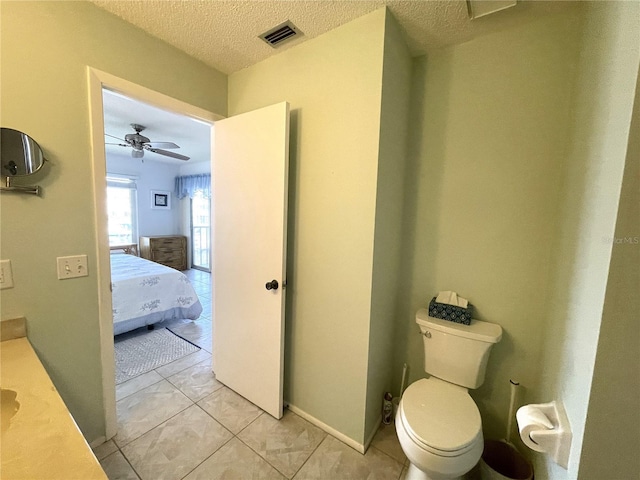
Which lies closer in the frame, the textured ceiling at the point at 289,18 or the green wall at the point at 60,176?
the green wall at the point at 60,176

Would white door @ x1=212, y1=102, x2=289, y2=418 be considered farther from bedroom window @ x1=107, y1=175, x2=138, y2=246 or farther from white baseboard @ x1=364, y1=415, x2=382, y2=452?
bedroom window @ x1=107, y1=175, x2=138, y2=246

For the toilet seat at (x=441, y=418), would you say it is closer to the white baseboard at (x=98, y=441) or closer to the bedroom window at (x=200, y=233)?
the white baseboard at (x=98, y=441)

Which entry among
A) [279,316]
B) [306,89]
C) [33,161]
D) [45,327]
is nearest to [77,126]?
[33,161]

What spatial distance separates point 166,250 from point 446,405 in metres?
5.69

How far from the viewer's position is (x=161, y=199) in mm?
5621

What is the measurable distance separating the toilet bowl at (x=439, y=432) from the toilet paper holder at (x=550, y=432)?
0.33 meters

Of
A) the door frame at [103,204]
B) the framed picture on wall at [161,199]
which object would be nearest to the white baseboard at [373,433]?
the door frame at [103,204]

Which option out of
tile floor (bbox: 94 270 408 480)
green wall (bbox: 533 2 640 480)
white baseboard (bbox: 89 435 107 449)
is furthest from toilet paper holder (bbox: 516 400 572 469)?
white baseboard (bbox: 89 435 107 449)

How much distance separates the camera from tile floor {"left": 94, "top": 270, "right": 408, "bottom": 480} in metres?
1.34

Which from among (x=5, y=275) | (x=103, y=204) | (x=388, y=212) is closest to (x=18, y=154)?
(x=103, y=204)

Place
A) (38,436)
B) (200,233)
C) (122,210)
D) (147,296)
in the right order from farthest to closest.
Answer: (200,233), (122,210), (147,296), (38,436)

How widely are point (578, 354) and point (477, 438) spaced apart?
63 cm

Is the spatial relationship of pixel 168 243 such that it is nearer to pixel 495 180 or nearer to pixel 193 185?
pixel 193 185

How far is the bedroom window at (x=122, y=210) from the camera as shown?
4918 millimetres
